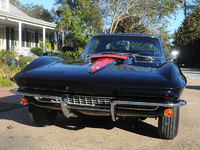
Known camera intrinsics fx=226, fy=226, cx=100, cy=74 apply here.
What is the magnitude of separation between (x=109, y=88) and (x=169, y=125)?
101 centimetres

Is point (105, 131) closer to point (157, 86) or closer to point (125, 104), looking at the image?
point (125, 104)

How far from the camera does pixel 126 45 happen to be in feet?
13.7

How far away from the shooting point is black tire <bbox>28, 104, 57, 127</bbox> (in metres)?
3.39

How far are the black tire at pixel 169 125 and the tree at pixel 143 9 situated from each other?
19277mm

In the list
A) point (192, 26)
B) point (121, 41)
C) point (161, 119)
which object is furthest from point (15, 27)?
point (192, 26)

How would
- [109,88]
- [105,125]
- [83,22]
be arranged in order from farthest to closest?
[83,22] → [105,125] → [109,88]

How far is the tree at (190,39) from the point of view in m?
28.4

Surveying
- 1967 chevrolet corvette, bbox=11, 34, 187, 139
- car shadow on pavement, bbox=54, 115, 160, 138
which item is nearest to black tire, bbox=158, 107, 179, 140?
1967 chevrolet corvette, bbox=11, 34, 187, 139

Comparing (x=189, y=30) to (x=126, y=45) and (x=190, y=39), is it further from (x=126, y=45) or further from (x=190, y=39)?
(x=126, y=45)

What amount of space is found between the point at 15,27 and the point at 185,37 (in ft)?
72.9

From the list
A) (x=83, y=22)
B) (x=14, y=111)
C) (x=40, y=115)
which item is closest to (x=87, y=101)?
(x=40, y=115)

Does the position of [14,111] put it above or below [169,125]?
below

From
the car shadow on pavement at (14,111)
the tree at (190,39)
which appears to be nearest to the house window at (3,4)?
the car shadow on pavement at (14,111)

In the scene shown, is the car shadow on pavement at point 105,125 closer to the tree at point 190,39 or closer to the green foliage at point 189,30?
the tree at point 190,39
